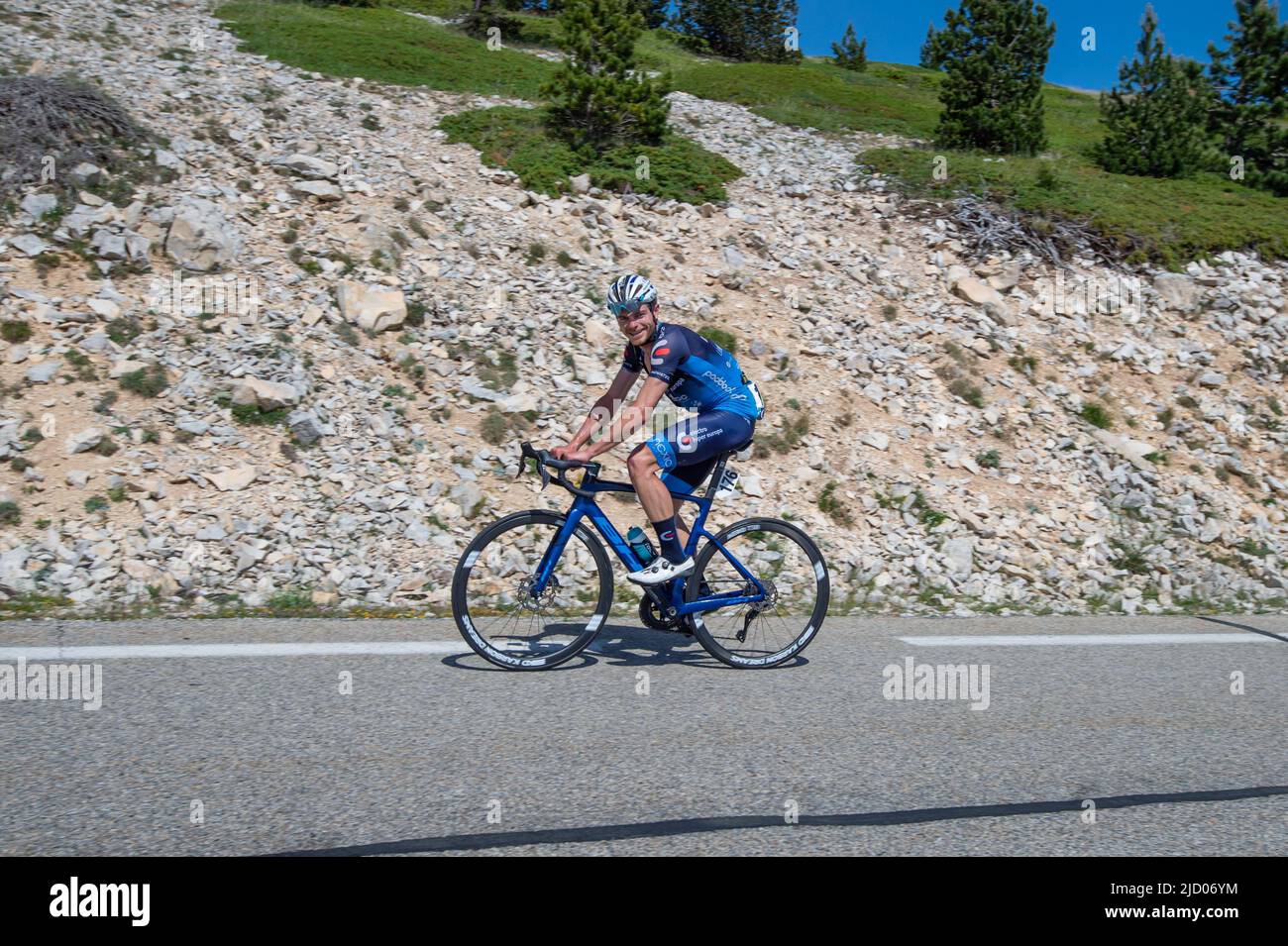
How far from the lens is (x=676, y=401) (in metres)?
6.12

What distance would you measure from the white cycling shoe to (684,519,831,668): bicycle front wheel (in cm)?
12

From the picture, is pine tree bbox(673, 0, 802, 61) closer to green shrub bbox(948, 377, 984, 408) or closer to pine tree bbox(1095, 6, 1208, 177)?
pine tree bbox(1095, 6, 1208, 177)

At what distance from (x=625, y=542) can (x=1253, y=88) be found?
876 inches

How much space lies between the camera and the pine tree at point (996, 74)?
18.3 metres

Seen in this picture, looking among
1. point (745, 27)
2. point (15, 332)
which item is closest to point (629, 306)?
point (15, 332)

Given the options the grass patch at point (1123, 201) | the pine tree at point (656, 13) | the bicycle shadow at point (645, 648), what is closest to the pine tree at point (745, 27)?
the pine tree at point (656, 13)

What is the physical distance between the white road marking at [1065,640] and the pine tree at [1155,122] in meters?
14.6

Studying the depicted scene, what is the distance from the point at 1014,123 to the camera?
723 inches

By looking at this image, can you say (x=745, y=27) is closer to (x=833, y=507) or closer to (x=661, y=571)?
(x=833, y=507)

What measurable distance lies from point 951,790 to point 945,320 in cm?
996

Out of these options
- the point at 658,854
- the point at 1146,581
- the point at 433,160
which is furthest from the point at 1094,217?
the point at 658,854

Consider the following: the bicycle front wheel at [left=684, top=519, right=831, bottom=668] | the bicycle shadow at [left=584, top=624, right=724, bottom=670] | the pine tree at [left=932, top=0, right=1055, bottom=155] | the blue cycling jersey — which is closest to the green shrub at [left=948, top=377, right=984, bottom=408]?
the bicycle front wheel at [left=684, top=519, right=831, bottom=668]

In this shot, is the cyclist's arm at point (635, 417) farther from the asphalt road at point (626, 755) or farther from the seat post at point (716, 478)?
the asphalt road at point (626, 755)
